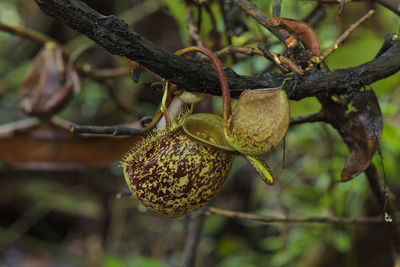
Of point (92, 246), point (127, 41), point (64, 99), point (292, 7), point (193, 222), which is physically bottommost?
point (92, 246)

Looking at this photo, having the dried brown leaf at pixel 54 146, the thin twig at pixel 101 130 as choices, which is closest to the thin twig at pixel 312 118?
the thin twig at pixel 101 130

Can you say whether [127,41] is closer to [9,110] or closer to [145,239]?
[145,239]

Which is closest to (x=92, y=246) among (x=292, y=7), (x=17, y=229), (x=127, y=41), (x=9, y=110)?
(x=17, y=229)

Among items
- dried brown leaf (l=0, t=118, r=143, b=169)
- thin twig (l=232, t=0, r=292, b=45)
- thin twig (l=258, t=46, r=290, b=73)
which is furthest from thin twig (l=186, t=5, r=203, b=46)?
dried brown leaf (l=0, t=118, r=143, b=169)

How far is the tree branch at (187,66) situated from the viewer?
48 centimetres

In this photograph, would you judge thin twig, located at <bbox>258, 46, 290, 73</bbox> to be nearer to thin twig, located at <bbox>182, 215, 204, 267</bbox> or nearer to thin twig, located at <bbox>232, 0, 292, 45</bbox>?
thin twig, located at <bbox>232, 0, 292, 45</bbox>

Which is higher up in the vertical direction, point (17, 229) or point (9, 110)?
point (9, 110)

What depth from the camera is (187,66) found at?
517 mm

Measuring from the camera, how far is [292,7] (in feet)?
4.45

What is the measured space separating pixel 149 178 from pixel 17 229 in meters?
1.96

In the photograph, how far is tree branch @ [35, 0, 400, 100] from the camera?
48cm

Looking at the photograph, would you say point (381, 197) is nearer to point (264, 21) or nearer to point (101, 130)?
point (264, 21)

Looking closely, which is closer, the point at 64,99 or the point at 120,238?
the point at 64,99

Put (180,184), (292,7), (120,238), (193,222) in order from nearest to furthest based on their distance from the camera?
(180,184), (193,222), (292,7), (120,238)
